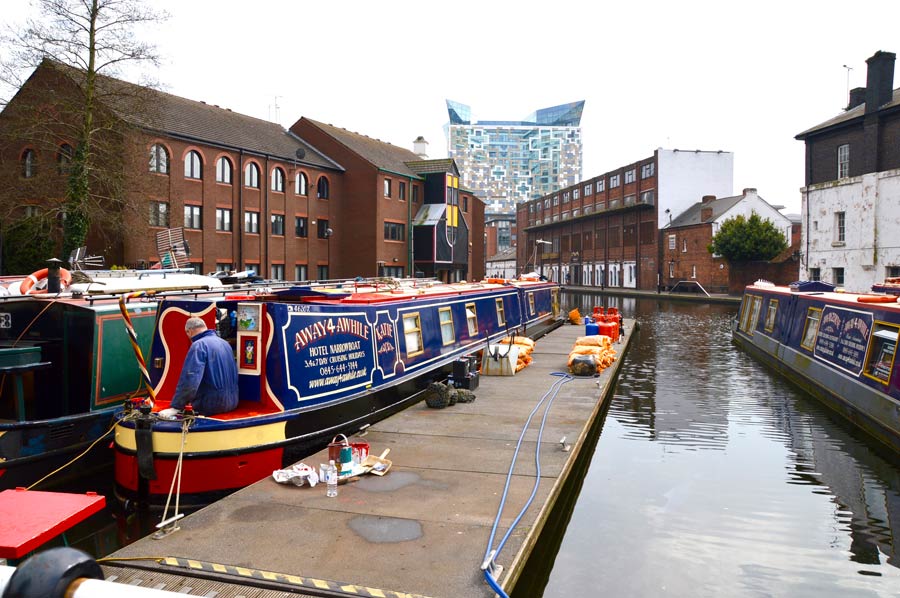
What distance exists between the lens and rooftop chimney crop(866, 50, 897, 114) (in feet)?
104


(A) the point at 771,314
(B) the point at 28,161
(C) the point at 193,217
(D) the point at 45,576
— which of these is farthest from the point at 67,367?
(B) the point at 28,161

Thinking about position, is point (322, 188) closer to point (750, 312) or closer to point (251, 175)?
point (251, 175)

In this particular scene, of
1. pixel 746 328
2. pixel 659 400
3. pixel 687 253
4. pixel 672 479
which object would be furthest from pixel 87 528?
pixel 687 253

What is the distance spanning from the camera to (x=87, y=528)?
7.60m

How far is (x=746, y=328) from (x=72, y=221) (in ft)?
76.7

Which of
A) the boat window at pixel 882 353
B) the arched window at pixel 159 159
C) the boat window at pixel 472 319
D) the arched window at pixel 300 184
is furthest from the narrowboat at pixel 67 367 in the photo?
the arched window at pixel 300 184

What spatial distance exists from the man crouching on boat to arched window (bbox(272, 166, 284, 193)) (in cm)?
2641

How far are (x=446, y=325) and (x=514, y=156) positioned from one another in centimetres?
18102

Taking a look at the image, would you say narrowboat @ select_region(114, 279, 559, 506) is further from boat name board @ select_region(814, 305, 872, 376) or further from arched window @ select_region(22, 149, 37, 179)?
arched window @ select_region(22, 149, 37, 179)

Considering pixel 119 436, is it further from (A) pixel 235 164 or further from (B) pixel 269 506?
(A) pixel 235 164

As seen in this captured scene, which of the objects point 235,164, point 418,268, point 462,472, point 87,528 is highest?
point 235,164

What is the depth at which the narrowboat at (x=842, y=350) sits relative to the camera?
11.0 metres

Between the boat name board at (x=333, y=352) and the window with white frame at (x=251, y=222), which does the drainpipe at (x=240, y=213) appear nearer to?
the window with white frame at (x=251, y=222)

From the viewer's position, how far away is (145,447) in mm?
7273
